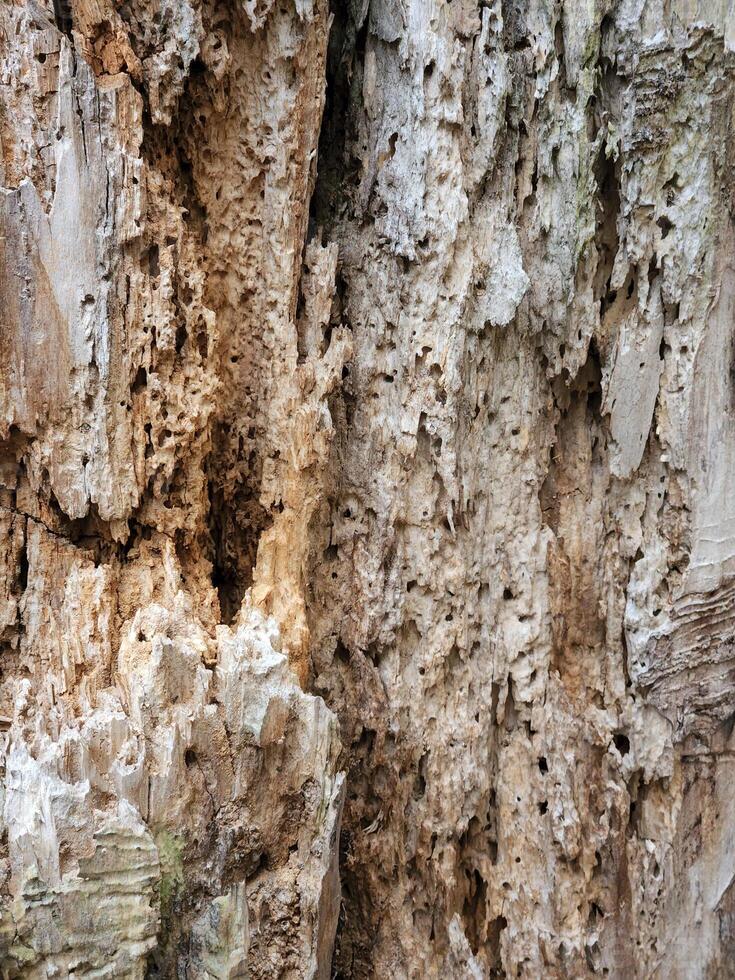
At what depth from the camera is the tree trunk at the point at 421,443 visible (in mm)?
1766

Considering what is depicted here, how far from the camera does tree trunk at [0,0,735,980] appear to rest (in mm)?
1766

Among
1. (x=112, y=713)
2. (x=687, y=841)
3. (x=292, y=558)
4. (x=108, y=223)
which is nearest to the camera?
(x=112, y=713)

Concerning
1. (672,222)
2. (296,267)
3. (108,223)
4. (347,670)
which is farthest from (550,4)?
(347,670)

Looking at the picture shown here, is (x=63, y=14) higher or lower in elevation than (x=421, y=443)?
higher

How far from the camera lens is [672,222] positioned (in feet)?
6.48

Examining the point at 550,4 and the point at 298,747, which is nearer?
the point at 298,747

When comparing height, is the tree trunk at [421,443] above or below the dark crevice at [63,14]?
below

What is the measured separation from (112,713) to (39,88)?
126 centimetres

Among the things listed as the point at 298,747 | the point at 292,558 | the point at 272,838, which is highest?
the point at 292,558

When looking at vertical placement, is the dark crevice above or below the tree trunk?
above

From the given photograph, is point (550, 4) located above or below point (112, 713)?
above

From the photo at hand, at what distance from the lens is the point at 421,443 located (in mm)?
2008

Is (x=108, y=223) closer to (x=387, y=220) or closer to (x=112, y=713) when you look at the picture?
(x=387, y=220)

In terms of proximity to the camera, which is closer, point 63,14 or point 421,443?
point 63,14
